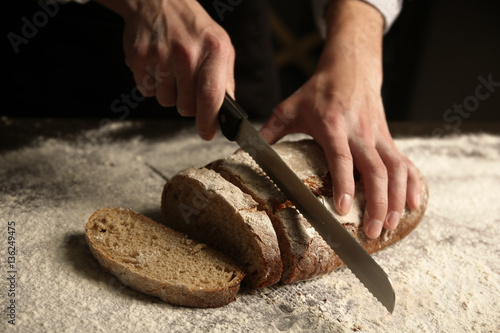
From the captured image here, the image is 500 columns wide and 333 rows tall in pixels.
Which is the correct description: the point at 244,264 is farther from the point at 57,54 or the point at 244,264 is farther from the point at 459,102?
the point at 459,102

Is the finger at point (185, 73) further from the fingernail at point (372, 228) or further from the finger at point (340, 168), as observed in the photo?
the fingernail at point (372, 228)

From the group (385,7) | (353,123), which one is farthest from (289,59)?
(353,123)

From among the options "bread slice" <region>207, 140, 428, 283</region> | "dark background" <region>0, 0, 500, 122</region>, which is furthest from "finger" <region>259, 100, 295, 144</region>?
"dark background" <region>0, 0, 500, 122</region>

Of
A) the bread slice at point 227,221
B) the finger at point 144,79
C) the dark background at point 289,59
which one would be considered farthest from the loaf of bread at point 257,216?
the dark background at point 289,59

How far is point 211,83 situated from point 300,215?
0.56 meters

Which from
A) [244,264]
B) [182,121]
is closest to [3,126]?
[182,121]

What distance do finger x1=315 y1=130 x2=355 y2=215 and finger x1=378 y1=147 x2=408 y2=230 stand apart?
0.18 meters

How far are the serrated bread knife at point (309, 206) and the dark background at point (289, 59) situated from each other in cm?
117

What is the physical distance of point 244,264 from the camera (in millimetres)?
1635

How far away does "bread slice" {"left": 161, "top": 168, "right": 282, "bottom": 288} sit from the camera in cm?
157

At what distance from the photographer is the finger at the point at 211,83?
1.76 metres

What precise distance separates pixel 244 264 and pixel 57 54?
173cm

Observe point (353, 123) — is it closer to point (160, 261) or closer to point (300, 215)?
point (300, 215)

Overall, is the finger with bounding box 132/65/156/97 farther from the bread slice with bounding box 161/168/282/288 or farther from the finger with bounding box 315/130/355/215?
the finger with bounding box 315/130/355/215
